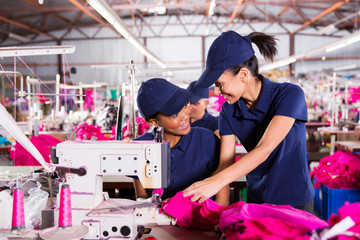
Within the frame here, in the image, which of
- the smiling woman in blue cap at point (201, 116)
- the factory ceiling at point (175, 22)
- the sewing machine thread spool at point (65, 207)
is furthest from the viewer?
the factory ceiling at point (175, 22)

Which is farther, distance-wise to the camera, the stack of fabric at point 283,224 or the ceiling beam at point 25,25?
the ceiling beam at point 25,25

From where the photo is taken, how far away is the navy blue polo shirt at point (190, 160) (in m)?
1.91

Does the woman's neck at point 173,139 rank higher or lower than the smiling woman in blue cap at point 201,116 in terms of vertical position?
lower

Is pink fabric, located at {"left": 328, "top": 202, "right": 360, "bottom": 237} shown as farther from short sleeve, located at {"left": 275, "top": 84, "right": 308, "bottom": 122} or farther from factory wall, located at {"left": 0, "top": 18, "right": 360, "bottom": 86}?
factory wall, located at {"left": 0, "top": 18, "right": 360, "bottom": 86}

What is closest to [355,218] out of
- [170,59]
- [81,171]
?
[81,171]

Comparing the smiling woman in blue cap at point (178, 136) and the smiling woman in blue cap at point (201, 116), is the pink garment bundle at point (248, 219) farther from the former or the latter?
the smiling woman in blue cap at point (201, 116)

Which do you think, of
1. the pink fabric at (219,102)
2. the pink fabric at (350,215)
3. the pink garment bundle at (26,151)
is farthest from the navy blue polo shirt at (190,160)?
the pink fabric at (219,102)

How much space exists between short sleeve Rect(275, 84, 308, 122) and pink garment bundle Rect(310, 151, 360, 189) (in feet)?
7.59

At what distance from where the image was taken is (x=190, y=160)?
1936mm

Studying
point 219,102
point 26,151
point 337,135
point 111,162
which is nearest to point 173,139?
point 111,162

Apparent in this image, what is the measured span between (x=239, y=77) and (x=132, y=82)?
71.8 inches

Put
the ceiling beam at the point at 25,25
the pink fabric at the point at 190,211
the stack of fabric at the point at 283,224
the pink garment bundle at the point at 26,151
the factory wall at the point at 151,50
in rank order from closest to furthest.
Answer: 1. the stack of fabric at the point at 283,224
2. the pink fabric at the point at 190,211
3. the pink garment bundle at the point at 26,151
4. the ceiling beam at the point at 25,25
5. the factory wall at the point at 151,50

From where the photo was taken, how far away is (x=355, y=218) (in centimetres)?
101

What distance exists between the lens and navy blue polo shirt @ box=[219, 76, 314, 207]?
1604mm
